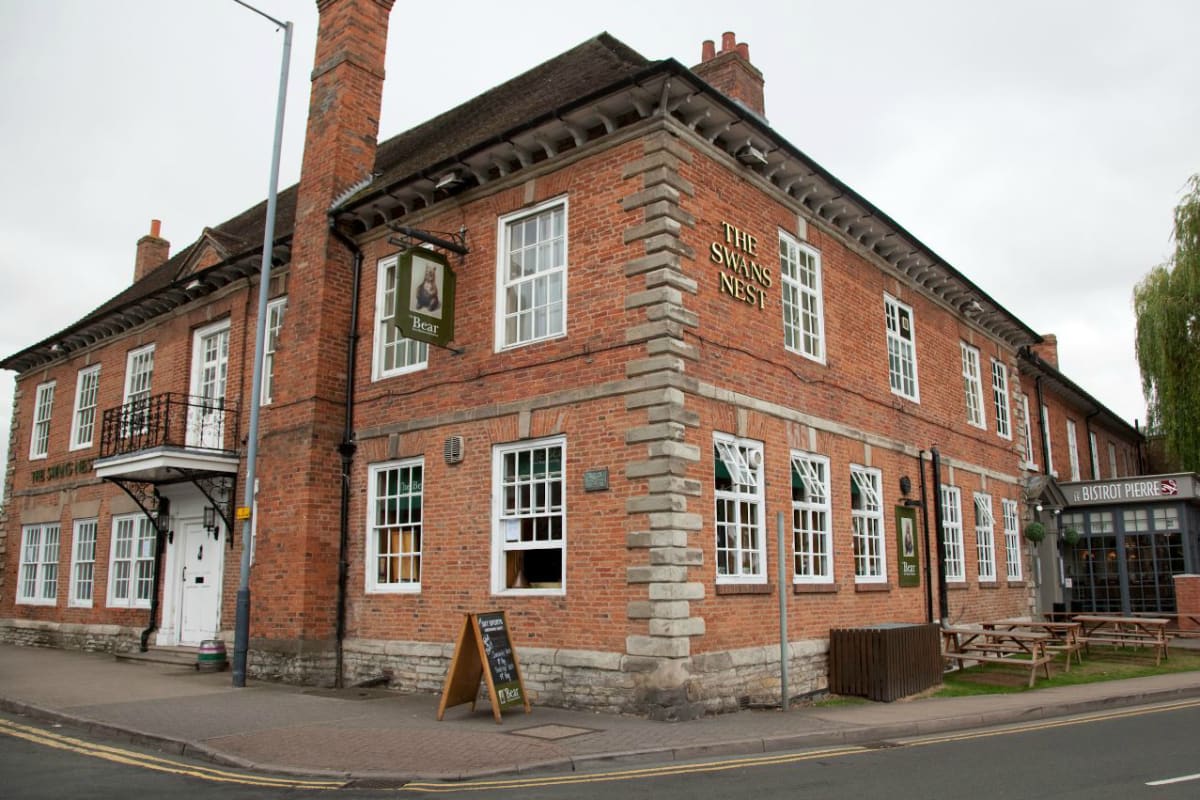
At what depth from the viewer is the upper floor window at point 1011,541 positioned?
2046cm

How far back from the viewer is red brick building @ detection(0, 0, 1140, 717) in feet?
37.8

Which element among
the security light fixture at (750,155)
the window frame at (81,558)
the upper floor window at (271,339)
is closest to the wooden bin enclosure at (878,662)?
the security light fixture at (750,155)

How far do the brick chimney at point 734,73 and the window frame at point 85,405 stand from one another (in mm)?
15668

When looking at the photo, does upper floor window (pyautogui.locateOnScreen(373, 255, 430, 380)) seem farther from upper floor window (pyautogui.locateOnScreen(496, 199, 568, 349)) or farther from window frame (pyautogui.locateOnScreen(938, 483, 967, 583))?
window frame (pyautogui.locateOnScreen(938, 483, 967, 583))

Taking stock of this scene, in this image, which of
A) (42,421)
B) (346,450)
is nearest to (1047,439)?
(346,450)

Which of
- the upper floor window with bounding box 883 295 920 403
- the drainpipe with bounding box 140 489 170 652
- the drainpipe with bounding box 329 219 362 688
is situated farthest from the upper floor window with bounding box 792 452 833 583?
the drainpipe with bounding box 140 489 170 652

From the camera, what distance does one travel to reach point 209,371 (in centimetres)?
1870

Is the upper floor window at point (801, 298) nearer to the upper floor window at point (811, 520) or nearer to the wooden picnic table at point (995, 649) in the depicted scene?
the upper floor window at point (811, 520)

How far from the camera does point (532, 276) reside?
43.1 ft

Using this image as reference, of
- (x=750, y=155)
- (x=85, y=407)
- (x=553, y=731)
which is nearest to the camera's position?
(x=553, y=731)

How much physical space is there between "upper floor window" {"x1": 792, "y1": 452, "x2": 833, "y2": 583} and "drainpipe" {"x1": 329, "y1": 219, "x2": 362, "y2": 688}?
6.95 m

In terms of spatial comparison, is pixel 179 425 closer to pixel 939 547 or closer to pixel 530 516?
pixel 530 516

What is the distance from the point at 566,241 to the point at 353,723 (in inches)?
260

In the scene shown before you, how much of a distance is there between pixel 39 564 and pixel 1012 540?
22.8 m
